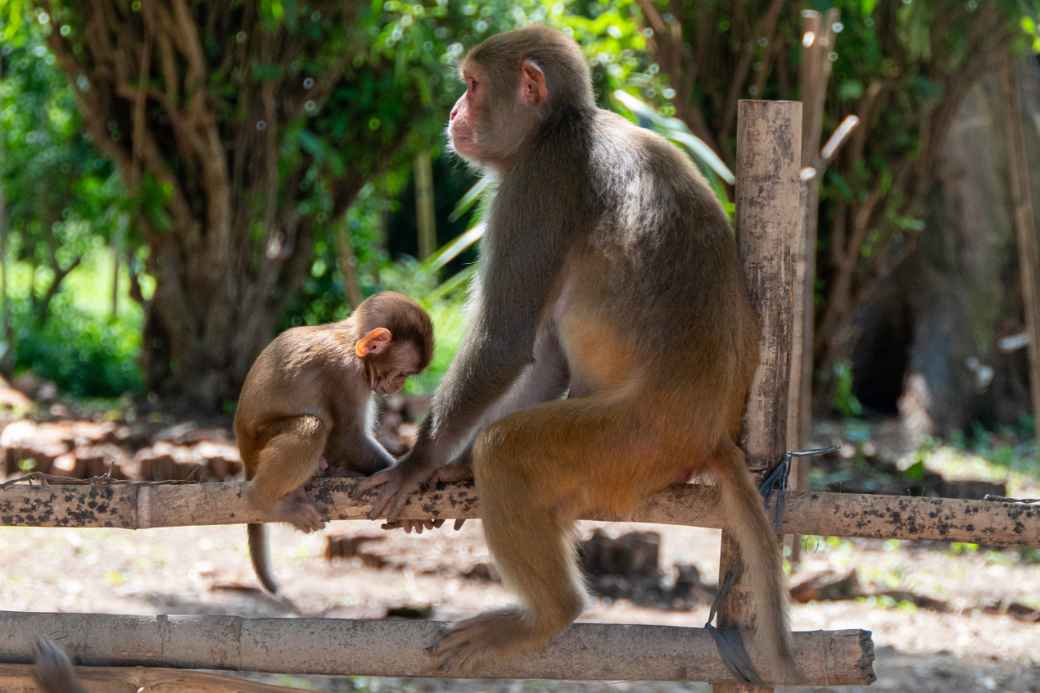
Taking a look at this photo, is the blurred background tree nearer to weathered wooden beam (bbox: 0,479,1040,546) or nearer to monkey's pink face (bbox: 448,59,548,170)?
monkey's pink face (bbox: 448,59,548,170)

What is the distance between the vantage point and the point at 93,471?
7.76 meters

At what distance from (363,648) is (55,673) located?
0.87 meters

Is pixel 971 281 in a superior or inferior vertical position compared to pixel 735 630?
superior

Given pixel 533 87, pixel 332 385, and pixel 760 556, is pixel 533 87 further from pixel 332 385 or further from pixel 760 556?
pixel 760 556

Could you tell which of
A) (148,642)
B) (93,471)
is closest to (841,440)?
(93,471)

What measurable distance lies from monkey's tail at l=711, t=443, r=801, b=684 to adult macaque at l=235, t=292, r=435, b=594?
1.04 meters

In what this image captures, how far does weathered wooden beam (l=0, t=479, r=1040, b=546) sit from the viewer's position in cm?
368

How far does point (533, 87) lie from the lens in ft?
13.6

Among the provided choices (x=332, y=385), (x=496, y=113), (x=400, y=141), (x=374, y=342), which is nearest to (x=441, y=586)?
(x=332, y=385)

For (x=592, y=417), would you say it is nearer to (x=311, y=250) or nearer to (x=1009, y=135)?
(x=1009, y=135)

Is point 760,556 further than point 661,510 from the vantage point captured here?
No

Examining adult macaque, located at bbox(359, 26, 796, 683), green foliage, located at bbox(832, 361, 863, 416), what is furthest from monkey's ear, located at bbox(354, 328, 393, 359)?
green foliage, located at bbox(832, 361, 863, 416)

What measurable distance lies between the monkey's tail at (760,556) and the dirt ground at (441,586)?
7.92 feet

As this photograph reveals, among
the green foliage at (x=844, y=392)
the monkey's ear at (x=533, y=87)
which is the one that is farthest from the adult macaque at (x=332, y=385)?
the green foliage at (x=844, y=392)
